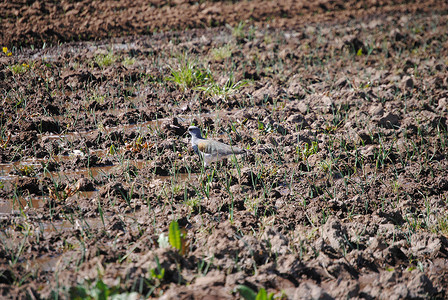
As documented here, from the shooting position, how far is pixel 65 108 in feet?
19.4

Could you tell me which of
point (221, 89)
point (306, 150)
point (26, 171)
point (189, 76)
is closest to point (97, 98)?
point (189, 76)

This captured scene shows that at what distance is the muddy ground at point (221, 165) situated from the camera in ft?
10.2

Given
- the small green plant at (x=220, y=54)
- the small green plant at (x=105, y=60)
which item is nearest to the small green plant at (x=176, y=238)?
the small green plant at (x=105, y=60)

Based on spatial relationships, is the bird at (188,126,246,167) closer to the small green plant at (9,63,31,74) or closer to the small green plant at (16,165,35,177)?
the small green plant at (16,165,35,177)

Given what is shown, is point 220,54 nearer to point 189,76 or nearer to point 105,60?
point 189,76

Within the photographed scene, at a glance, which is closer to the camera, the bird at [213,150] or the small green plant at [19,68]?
the bird at [213,150]

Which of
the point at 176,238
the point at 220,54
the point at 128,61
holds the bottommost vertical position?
the point at 176,238

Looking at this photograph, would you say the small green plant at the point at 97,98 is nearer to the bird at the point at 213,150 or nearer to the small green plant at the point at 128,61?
the small green plant at the point at 128,61

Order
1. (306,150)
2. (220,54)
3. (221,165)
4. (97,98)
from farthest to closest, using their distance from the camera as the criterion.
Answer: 1. (220,54)
2. (97,98)
3. (306,150)
4. (221,165)

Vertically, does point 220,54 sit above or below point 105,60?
below

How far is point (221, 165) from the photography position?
15.4 ft

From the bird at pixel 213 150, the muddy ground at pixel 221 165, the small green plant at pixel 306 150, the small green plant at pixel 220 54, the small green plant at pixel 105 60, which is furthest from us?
the small green plant at pixel 220 54

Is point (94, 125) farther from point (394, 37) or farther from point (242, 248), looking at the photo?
point (394, 37)

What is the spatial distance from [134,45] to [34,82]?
2668mm
